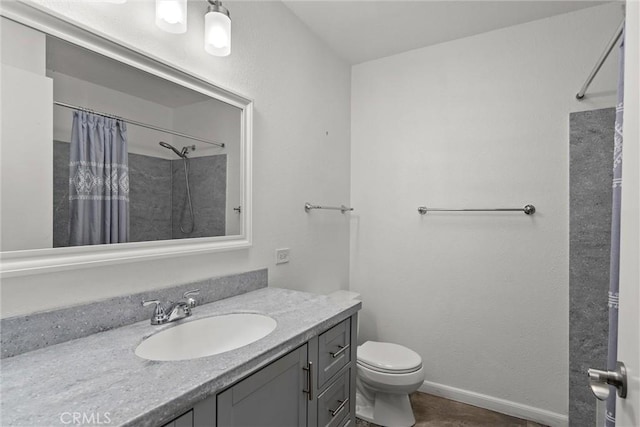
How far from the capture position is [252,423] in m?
0.91

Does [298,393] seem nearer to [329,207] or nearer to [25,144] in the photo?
[25,144]

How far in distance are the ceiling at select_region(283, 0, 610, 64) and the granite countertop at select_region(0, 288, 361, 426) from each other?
184 cm

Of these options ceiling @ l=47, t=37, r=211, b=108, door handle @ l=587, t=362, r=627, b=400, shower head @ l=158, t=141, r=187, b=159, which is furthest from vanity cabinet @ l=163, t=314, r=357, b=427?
ceiling @ l=47, t=37, r=211, b=108

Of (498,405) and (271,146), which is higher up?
(271,146)

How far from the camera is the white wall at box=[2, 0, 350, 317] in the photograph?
42.1 inches

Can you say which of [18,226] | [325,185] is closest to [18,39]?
[18,226]

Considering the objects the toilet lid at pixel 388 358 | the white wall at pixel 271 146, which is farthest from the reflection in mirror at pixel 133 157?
the toilet lid at pixel 388 358

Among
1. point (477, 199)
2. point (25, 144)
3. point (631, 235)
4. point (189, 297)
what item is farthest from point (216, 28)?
point (477, 199)

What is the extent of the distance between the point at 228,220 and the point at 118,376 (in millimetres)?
872

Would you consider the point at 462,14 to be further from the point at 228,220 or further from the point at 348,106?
the point at 228,220

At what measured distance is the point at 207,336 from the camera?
123cm

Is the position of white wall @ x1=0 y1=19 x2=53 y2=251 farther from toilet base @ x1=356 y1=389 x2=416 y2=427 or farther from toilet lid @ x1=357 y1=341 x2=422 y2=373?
toilet base @ x1=356 y1=389 x2=416 y2=427

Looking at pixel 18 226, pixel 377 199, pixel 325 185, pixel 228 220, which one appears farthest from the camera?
pixel 377 199

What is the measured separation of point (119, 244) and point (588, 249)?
236 centimetres
